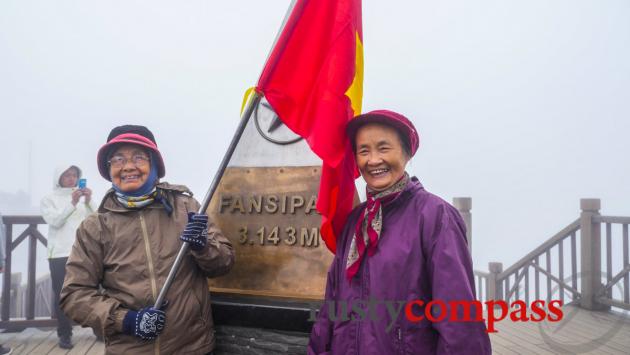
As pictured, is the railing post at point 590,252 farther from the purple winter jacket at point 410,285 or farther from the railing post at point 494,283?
the purple winter jacket at point 410,285

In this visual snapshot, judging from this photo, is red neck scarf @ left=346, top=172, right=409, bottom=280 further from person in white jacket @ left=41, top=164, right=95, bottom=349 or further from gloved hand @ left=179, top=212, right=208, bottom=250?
person in white jacket @ left=41, top=164, right=95, bottom=349

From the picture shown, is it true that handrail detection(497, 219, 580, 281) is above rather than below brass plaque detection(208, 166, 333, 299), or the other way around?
below

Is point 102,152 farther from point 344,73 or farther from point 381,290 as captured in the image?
point 381,290

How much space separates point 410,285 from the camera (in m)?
1.46

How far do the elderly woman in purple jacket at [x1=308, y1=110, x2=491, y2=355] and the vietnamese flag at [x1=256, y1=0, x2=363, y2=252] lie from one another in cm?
23

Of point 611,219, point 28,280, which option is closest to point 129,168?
point 28,280

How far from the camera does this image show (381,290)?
1.49m

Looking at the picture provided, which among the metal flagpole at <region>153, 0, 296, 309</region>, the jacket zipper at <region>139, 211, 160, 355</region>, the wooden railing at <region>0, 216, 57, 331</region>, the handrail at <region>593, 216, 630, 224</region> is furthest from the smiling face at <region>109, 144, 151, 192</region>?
the handrail at <region>593, 216, 630, 224</region>

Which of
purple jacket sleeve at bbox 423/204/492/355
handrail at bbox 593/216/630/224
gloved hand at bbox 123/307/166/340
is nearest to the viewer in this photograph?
purple jacket sleeve at bbox 423/204/492/355

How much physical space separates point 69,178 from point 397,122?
383 cm

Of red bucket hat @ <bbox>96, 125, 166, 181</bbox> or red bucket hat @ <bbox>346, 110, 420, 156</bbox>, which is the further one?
red bucket hat @ <bbox>96, 125, 166, 181</bbox>

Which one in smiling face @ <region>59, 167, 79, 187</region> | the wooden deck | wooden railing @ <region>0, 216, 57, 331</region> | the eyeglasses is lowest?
the wooden deck

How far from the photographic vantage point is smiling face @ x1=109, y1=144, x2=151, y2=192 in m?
2.06

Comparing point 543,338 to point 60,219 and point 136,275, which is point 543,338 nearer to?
point 136,275
